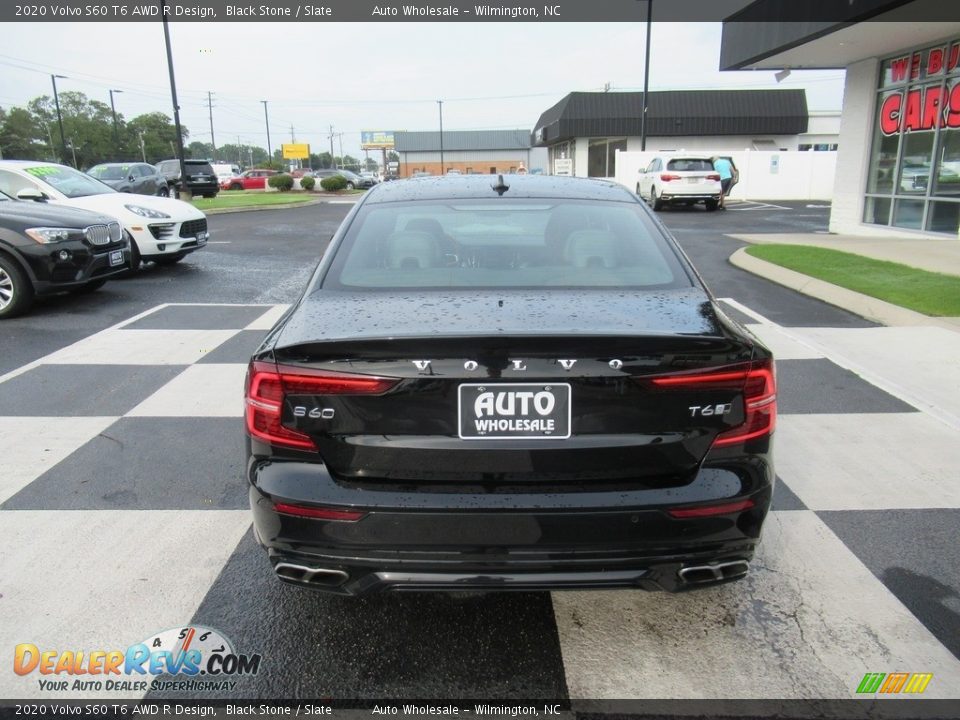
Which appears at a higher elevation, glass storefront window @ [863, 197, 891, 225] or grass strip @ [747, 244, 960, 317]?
glass storefront window @ [863, 197, 891, 225]

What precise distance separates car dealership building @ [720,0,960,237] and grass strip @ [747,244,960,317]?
383 centimetres

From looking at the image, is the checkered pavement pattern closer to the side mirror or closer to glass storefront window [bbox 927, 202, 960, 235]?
the side mirror

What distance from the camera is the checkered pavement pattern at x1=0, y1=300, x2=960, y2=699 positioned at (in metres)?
2.43

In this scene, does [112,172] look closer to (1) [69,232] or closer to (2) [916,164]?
(1) [69,232]

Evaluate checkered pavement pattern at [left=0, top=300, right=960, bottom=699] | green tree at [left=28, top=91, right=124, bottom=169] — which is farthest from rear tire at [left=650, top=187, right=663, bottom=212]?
green tree at [left=28, top=91, right=124, bottom=169]

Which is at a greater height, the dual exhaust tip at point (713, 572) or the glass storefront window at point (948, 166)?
the glass storefront window at point (948, 166)

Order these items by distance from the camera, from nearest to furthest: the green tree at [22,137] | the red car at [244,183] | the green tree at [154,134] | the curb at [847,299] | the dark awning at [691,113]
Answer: the curb at [847,299]
the dark awning at [691,113]
the red car at [244,183]
the green tree at [22,137]
the green tree at [154,134]

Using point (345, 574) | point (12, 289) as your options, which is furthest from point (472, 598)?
point (12, 289)

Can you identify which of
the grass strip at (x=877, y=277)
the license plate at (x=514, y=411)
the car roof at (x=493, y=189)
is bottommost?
the grass strip at (x=877, y=277)

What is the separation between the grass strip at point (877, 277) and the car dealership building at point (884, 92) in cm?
383

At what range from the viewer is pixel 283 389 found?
7.38ft

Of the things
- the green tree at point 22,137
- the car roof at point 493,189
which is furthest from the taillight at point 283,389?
the green tree at point 22,137

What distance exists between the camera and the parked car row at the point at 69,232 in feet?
24.7

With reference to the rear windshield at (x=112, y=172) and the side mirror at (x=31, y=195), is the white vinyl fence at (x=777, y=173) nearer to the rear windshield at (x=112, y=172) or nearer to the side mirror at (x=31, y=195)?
the rear windshield at (x=112, y=172)
